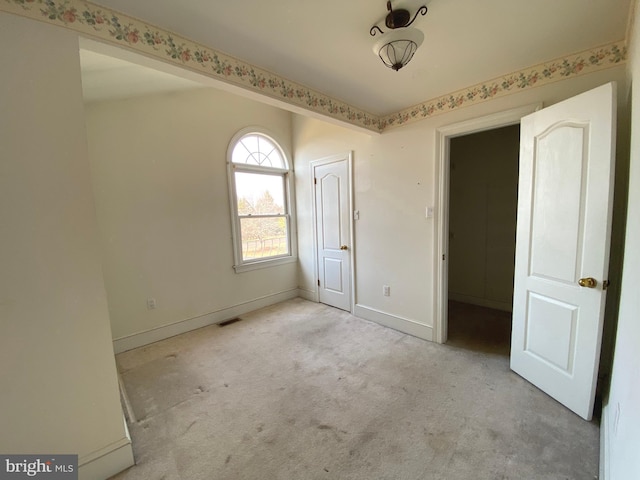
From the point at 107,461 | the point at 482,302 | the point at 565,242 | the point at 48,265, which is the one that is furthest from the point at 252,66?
the point at 482,302

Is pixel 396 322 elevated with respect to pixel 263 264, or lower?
lower

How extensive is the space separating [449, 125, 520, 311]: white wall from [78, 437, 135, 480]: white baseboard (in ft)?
13.6

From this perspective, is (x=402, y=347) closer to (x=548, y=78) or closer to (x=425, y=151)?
(x=425, y=151)

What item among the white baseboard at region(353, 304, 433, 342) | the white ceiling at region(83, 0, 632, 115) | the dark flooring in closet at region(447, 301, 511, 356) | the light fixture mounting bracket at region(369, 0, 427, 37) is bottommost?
the dark flooring in closet at region(447, 301, 511, 356)

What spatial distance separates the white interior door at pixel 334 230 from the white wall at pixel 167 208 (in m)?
1.08

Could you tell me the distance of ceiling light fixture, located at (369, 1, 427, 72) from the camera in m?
1.44

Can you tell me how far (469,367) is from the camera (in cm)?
231

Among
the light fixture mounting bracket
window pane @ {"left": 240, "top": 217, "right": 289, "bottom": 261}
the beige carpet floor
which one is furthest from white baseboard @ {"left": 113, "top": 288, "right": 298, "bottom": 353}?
the light fixture mounting bracket

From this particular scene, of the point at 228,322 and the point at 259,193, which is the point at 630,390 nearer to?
the point at 228,322

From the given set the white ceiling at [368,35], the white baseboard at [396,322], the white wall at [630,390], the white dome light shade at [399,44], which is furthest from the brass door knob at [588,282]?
the white dome light shade at [399,44]

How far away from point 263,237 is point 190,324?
4.80 ft

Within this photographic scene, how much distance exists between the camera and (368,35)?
5.33ft

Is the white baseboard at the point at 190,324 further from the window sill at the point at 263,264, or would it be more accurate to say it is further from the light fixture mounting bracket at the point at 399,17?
the light fixture mounting bracket at the point at 399,17

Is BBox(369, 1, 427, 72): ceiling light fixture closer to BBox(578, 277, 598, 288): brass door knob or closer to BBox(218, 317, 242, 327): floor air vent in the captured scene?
BBox(578, 277, 598, 288): brass door knob
